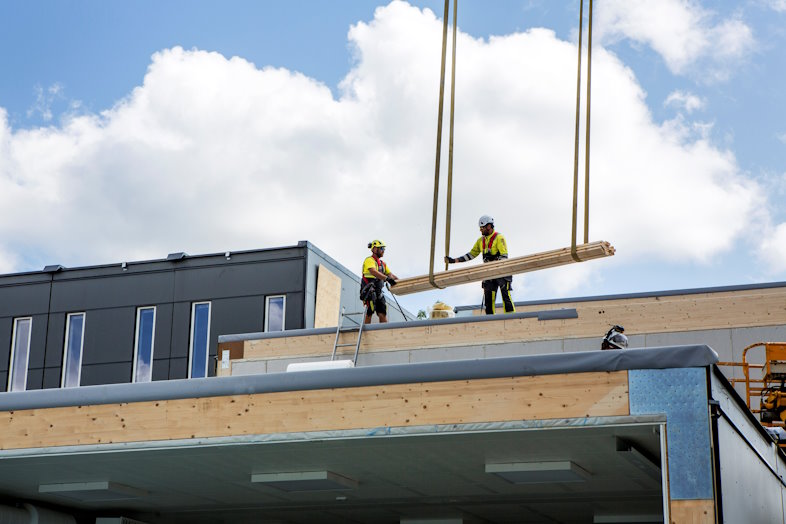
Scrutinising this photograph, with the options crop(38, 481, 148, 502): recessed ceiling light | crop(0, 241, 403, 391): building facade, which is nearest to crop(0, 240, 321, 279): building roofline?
crop(0, 241, 403, 391): building facade

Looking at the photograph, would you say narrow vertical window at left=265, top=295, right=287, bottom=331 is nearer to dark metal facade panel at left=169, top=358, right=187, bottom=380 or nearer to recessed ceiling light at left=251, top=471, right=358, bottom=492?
dark metal facade panel at left=169, top=358, right=187, bottom=380

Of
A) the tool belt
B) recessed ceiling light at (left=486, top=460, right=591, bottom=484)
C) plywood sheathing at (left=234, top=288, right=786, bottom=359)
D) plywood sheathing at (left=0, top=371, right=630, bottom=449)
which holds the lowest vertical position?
recessed ceiling light at (left=486, top=460, right=591, bottom=484)

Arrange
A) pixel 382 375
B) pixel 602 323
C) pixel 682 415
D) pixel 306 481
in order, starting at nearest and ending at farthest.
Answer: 1. pixel 682 415
2. pixel 382 375
3. pixel 306 481
4. pixel 602 323

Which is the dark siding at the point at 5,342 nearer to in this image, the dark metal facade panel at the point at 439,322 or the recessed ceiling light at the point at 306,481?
the dark metal facade panel at the point at 439,322

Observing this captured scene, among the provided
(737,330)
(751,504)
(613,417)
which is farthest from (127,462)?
(737,330)

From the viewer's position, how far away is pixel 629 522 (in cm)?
1733

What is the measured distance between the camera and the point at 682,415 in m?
10.4

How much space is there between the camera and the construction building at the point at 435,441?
10.6 m

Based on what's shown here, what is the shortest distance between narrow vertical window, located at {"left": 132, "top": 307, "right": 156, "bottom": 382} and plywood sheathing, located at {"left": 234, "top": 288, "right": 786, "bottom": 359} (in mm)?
10980

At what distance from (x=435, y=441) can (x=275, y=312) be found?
17.3 m

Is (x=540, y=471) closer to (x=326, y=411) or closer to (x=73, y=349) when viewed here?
(x=326, y=411)

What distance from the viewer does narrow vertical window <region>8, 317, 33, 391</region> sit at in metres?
31.2

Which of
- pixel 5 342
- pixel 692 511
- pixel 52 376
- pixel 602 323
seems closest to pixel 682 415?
pixel 692 511

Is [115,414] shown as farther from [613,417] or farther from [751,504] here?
[751,504]
